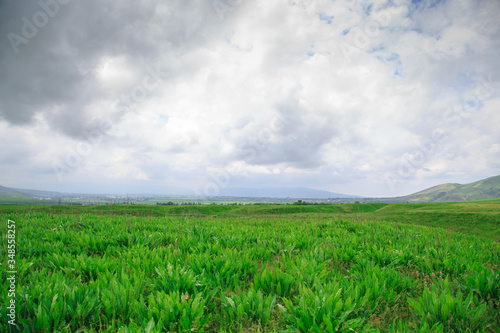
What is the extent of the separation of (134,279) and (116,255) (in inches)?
98.9

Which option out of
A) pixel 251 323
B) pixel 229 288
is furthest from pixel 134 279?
pixel 251 323

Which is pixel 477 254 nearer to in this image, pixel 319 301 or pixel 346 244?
pixel 346 244

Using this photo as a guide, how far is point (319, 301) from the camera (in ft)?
10.6

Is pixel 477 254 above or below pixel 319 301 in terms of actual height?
below

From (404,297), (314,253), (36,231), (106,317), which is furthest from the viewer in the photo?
(36,231)

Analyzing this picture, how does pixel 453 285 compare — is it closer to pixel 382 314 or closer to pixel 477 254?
pixel 382 314

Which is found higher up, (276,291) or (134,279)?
(134,279)

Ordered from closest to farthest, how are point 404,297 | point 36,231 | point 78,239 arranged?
1. point 404,297
2. point 78,239
3. point 36,231

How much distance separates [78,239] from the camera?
271 inches

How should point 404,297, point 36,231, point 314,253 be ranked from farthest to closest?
point 36,231 → point 314,253 → point 404,297

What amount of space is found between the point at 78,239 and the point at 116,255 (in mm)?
1821

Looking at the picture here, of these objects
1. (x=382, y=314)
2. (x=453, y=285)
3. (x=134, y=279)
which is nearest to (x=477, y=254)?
(x=453, y=285)

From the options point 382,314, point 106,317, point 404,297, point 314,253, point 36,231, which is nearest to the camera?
point 106,317

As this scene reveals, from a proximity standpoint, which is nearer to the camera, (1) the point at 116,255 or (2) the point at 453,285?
(2) the point at 453,285
